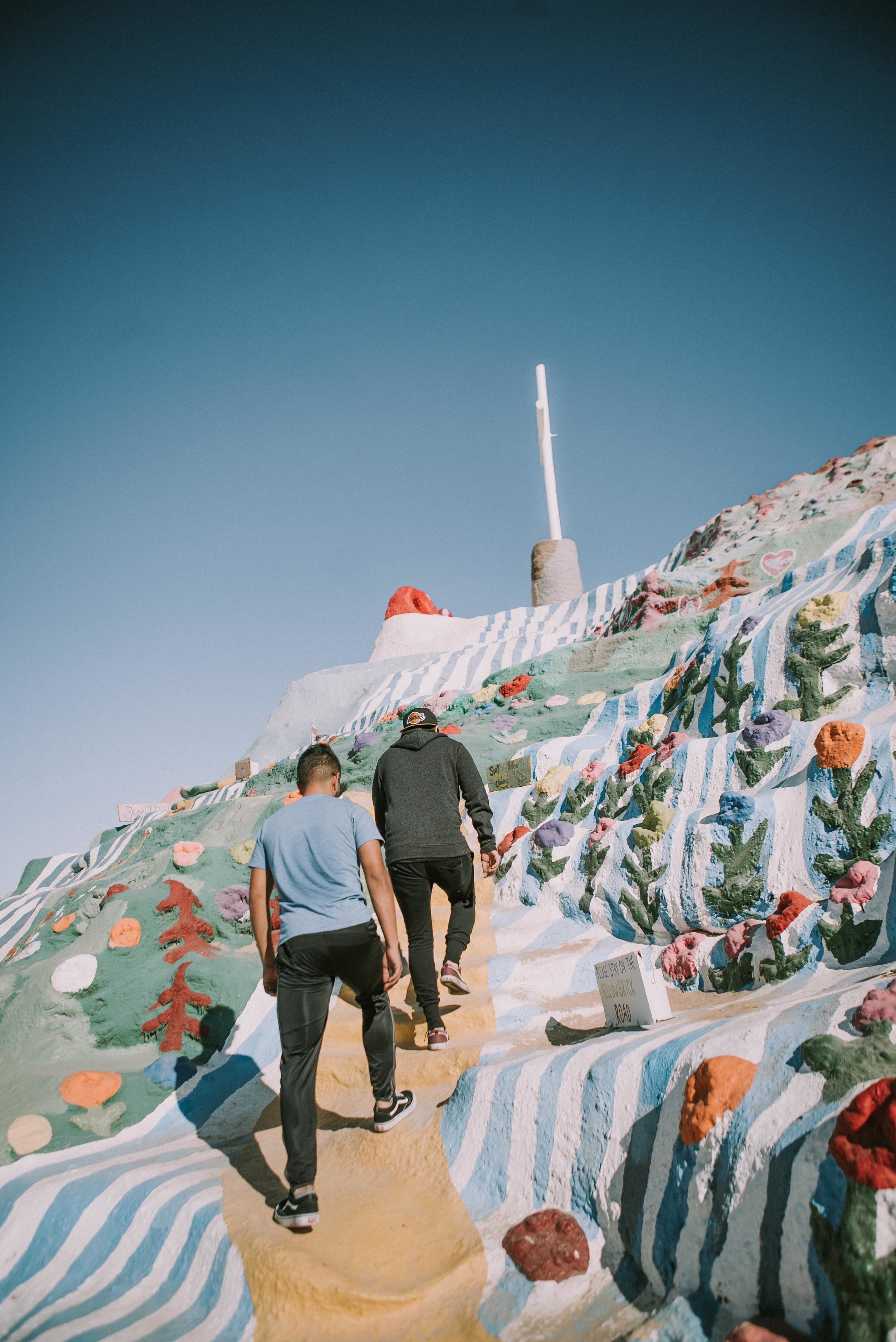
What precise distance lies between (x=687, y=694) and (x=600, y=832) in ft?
3.81

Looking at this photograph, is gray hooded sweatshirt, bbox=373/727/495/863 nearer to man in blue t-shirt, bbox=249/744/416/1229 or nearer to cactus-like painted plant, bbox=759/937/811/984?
man in blue t-shirt, bbox=249/744/416/1229

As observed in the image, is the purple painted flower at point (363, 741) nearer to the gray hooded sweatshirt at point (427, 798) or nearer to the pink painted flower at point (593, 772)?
the pink painted flower at point (593, 772)

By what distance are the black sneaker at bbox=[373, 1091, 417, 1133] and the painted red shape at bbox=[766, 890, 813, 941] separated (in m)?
1.36

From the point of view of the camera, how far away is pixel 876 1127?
4.54 feet

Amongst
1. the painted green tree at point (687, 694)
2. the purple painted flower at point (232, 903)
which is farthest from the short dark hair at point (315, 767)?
the painted green tree at point (687, 694)

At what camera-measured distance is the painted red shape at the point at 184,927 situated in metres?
4.02

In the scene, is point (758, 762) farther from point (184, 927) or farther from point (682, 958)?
point (184, 927)

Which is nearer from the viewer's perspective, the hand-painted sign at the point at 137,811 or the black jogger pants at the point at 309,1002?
the black jogger pants at the point at 309,1002

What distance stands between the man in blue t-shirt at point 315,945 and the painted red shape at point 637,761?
211 cm

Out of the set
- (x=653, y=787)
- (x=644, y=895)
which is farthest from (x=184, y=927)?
(x=653, y=787)

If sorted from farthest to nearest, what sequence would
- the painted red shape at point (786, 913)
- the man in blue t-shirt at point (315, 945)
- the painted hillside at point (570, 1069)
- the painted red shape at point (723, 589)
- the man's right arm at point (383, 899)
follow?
the painted red shape at point (723, 589) < the painted red shape at point (786, 913) < the man's right arm at point (383, 899) < the man in blue t-shirt at point (315, 945) < the painted hillside at point (570, 1069)

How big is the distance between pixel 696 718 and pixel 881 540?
131 cm

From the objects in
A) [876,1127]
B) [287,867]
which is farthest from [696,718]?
[876,1127]

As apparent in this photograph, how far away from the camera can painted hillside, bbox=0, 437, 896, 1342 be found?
159 centimetres
